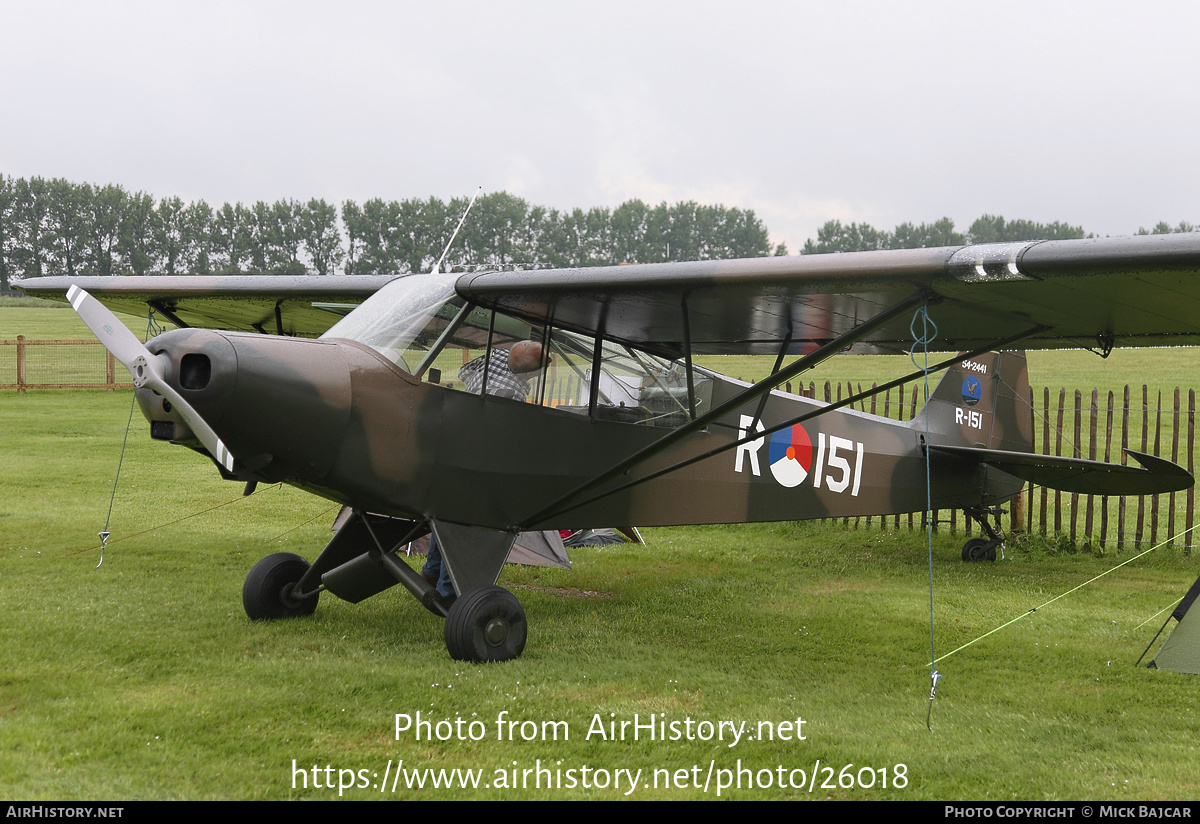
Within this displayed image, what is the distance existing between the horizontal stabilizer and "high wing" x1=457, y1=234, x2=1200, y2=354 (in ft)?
4.91

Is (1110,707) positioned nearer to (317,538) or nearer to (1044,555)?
(1044,555)

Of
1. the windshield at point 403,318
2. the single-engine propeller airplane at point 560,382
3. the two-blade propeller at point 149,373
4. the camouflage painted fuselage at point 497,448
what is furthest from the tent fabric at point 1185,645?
the two-blade propeller at point 149,373

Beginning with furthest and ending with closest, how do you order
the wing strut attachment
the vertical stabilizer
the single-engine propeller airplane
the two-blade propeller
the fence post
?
the fence post → the vertical stabilizer → the wing strut attachment → the single-engine propeller airplane → the two-blade propeller

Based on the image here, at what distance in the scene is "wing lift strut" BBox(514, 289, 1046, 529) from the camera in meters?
4.95

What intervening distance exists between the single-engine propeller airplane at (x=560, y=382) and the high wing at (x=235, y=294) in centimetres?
3

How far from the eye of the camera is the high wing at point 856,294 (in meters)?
4.43

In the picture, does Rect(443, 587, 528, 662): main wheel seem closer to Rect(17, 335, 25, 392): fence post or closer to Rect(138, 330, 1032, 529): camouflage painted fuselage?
Rect(138, 330, 1032, 529): camouflage painted fuselage

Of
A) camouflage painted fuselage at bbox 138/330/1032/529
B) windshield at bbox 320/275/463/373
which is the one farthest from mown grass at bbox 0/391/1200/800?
windshield at bbox 320/275/463/373

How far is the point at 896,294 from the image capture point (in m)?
5.21

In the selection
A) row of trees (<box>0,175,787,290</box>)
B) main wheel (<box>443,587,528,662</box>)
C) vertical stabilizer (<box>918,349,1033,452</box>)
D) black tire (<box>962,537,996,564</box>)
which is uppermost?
row of trees (<box>0,175,787,290</box>)

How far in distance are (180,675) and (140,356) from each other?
1.92 m

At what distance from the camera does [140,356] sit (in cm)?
477

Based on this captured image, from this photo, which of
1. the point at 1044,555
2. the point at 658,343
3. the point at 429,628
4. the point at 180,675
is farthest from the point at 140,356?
the point at 1044,555

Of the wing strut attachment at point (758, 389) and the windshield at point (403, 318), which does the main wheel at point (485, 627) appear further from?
the windshield at point (403, 318)
